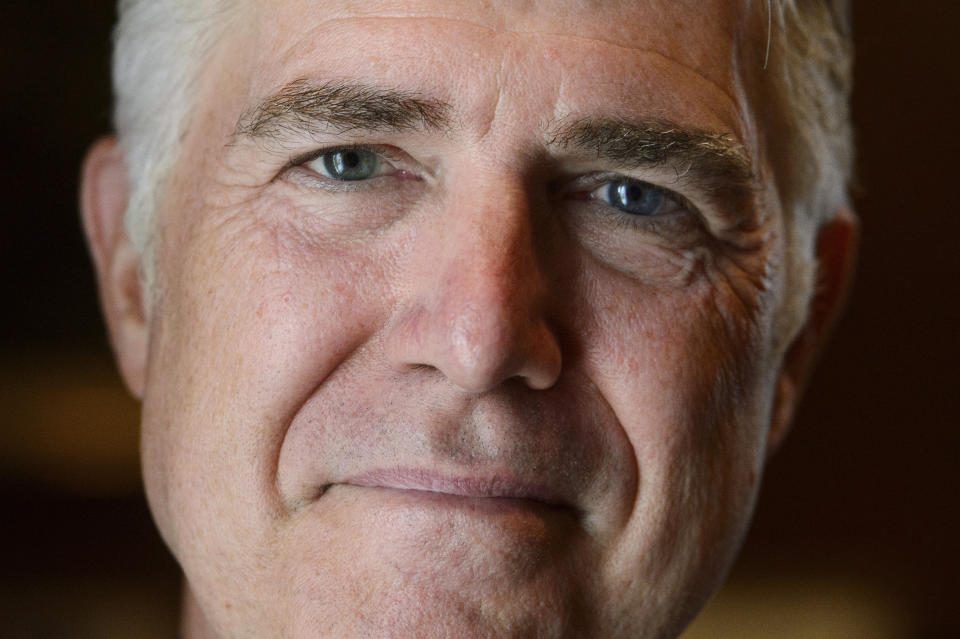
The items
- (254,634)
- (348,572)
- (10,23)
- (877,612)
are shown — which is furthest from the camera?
(877,612)

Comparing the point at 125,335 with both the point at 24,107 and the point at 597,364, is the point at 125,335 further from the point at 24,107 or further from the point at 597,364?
the point at 24,107

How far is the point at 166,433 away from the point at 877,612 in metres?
2.29


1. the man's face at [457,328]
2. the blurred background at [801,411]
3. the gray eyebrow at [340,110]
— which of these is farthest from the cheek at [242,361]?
the blurred background at [801,411]

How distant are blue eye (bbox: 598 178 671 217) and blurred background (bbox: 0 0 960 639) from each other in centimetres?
159

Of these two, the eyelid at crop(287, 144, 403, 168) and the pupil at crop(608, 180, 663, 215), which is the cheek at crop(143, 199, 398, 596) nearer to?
the eyelid at crop(287, 144, 403, 168)

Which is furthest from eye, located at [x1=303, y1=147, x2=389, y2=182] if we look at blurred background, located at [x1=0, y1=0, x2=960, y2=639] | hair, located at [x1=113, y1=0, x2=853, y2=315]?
blurred background, located at [x1=0, y1=0, x2=960, y2=639]

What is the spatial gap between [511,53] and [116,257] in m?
0.72

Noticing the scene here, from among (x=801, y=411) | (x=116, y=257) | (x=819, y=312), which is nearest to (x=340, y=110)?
(x=116, y=257)

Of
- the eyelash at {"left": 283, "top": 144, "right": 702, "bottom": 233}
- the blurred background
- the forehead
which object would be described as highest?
the forehead

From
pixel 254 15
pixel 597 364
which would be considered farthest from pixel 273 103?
pixel 597 364

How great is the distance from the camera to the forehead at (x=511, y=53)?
126 cm

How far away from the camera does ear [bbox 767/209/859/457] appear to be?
1737 mm

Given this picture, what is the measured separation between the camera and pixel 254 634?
4.38 ft

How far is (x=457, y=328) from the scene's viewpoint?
1.19 m
